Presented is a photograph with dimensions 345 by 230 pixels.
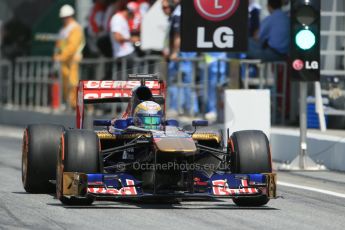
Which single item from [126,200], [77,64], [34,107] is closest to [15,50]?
[34,107]

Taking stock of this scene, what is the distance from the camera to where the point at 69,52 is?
103ft

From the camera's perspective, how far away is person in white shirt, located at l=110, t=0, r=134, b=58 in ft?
90.4

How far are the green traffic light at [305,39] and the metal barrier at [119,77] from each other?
13.7 feet

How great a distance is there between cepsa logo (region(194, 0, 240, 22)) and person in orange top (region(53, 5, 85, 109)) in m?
7.86

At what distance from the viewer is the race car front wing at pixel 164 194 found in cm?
1341

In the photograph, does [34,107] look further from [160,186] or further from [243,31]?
[160,186]

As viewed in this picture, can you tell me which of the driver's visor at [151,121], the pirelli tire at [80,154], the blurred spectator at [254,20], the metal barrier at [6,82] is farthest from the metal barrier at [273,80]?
the metal barrier at [6,82]

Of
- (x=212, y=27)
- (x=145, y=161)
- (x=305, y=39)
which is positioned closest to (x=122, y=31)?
(x=212, y=27)

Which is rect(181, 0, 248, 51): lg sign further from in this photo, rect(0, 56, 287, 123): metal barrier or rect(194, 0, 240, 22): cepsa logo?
rect(0, 56, 287, 123): metal barrier

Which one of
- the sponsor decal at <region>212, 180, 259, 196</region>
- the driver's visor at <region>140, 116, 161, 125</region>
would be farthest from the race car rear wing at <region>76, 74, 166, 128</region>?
the sponsor decal at <region>212, 180, 259, 196</region>

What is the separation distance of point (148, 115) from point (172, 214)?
5.96 feet

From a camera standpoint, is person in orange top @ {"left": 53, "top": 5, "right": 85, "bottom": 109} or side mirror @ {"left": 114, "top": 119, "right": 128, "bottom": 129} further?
person in orange top @ {"left": 53, "top": 5, "right": 85, "bottom": 109}

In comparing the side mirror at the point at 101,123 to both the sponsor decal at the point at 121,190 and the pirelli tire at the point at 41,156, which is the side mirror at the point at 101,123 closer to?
the pirelli tire at the point at 41,156

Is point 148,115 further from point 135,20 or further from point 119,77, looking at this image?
point 119,77
